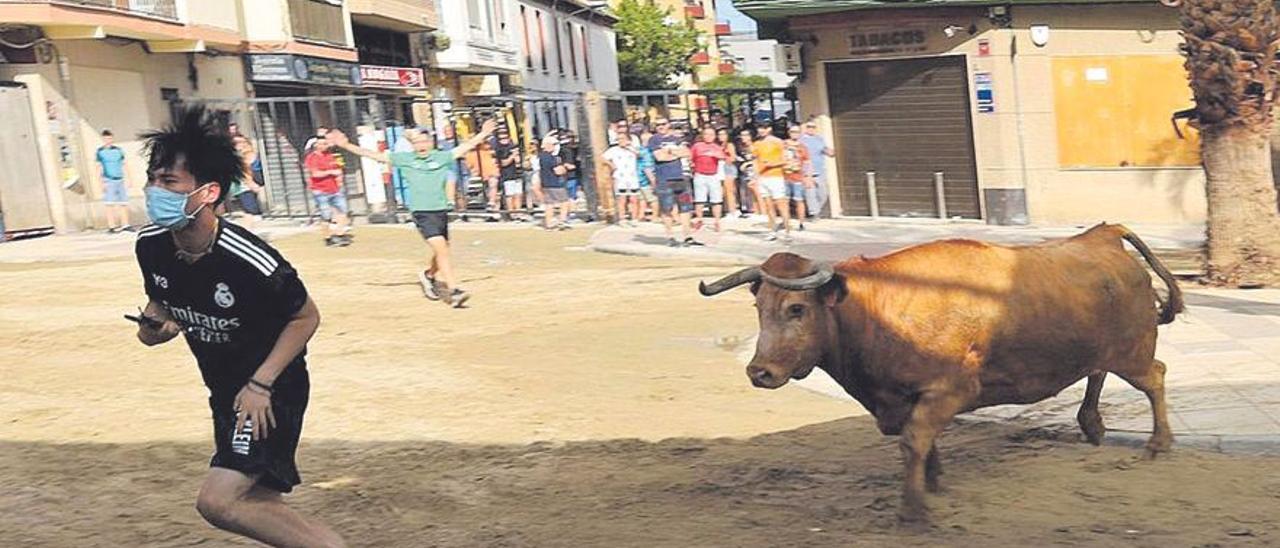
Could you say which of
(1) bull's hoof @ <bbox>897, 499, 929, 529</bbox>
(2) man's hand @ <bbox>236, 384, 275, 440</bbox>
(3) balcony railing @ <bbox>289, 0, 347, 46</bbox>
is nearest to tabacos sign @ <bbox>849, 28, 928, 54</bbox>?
(3) balcony railing @ <bbox>289, 0, 347, 46</bbox>

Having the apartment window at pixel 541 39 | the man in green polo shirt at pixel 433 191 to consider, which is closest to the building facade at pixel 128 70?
the man in green polo shirt at pixel 433 191

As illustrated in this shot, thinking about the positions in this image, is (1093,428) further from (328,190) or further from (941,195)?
(941,195)

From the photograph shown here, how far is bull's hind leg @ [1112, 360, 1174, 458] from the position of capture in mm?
7199

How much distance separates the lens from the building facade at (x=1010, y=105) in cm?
2028

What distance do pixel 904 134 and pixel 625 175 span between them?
4.23m

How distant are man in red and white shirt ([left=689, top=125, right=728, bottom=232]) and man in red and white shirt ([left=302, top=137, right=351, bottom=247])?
4.52m

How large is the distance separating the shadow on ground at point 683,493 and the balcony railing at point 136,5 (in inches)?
597

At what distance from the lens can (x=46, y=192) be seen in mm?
22203

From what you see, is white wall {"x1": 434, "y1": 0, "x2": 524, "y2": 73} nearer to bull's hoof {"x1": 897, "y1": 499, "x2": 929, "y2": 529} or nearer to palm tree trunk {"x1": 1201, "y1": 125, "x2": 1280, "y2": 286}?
palm tree trunk {"x1": 1201, "y1": 125, "x2": 1280, "y2": 286}

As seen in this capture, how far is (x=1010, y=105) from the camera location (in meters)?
21.0

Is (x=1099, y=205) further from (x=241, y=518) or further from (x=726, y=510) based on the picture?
(x=241, y=518)

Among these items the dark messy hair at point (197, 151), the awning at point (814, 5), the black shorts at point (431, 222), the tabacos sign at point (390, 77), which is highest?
the tabacos sign at point (390, 77)

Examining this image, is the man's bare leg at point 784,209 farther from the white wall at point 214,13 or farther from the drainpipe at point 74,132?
the white wall at point 214,13

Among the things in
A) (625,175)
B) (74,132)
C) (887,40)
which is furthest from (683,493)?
(74,132)
